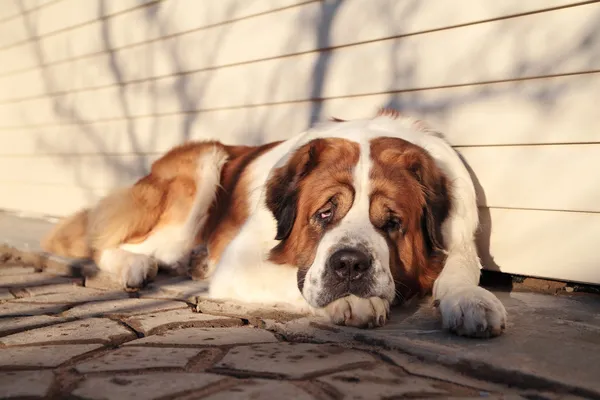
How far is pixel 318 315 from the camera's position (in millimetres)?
2721

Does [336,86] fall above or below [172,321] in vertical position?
above

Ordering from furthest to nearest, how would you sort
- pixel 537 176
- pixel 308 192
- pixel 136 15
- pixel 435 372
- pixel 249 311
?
1. pixel 136 15
2. pixel 537 176
3. pixel 308 192
4. pixel 249 311
5. pixel 435 372

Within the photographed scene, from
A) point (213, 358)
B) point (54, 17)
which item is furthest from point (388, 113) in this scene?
point (54, 17)

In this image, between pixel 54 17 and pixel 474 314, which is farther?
pixel 54 17

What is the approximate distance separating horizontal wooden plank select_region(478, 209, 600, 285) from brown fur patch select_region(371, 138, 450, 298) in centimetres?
52

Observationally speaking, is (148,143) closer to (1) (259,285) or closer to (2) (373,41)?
(2) (373,41)

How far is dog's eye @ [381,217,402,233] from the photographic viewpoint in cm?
281

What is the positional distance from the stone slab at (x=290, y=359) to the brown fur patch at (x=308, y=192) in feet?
2.15

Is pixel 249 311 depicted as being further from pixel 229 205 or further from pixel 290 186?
→ pixel 229 205

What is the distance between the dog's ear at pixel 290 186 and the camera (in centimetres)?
308

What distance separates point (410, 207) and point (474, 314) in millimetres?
648

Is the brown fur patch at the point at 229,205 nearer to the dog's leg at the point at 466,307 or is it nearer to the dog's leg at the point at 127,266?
the dog's leg at the point at 127,266

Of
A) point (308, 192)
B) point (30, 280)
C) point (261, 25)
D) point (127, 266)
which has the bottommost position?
point (30, 280)

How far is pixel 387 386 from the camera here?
6.12ft
